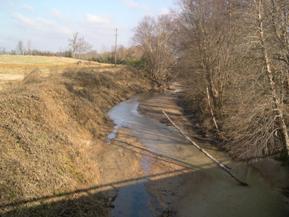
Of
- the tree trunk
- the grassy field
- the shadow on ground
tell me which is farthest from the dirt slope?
the tree trunk

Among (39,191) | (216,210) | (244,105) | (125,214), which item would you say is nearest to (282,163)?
(244,105)

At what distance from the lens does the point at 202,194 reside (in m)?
14.3

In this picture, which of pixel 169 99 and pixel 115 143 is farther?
pixel 169 99

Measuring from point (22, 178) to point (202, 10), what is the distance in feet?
65.3

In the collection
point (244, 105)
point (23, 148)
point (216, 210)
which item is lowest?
point (216, 210)

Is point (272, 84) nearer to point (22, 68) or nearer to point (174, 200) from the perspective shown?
point (174, 200)

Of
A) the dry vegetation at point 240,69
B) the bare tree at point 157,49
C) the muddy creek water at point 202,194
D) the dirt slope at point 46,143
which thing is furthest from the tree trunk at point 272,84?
the bare tree at point 157,49

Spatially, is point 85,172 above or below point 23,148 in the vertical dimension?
below

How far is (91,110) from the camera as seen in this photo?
25484mm

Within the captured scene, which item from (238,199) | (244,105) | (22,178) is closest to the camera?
(22,178)

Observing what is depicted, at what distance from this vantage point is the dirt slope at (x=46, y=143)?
11.2 m

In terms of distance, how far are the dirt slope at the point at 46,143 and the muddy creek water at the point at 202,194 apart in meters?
2.19

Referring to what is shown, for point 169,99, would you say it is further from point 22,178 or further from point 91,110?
point 22,178

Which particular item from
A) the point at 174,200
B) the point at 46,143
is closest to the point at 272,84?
the point at 174,200
